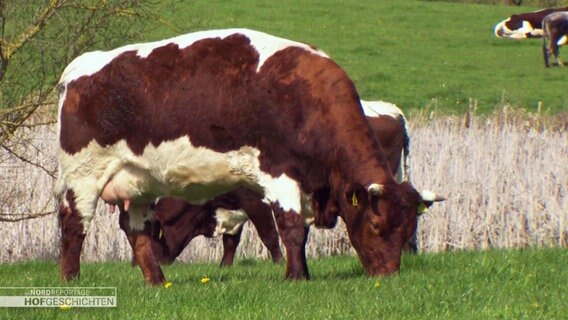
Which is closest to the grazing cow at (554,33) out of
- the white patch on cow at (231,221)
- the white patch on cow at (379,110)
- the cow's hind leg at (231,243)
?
the white patch on cow at (379,110)

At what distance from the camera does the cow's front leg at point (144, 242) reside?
35.4ft

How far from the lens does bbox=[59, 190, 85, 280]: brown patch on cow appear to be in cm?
1101

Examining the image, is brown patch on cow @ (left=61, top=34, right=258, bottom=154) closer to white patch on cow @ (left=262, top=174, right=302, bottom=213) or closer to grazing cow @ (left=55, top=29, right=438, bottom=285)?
grazing cow @ (left=55, top=29, right=438, bottom=285)

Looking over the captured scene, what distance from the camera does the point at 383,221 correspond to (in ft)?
33.6

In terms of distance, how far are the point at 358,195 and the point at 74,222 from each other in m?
2.72

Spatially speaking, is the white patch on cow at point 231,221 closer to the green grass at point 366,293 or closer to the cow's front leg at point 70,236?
the green grass at point 366,293

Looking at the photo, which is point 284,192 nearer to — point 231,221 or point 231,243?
point 231,243

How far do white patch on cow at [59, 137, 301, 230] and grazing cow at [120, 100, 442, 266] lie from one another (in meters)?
3.99

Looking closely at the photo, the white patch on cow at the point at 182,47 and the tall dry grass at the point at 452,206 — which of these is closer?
the white patch on cow at the point at 182,47

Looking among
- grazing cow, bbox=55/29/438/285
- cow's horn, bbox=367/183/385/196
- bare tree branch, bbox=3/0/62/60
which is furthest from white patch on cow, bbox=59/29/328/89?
bare tree branch, bbox=3/0/62/60

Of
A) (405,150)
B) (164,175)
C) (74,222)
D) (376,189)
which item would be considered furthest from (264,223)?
(376,189)

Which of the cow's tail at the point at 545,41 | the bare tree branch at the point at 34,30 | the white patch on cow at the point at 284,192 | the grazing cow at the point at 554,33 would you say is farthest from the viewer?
the grazing cow at the point at 554,33

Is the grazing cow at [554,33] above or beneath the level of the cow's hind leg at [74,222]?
beneath

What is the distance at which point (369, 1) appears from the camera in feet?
180
